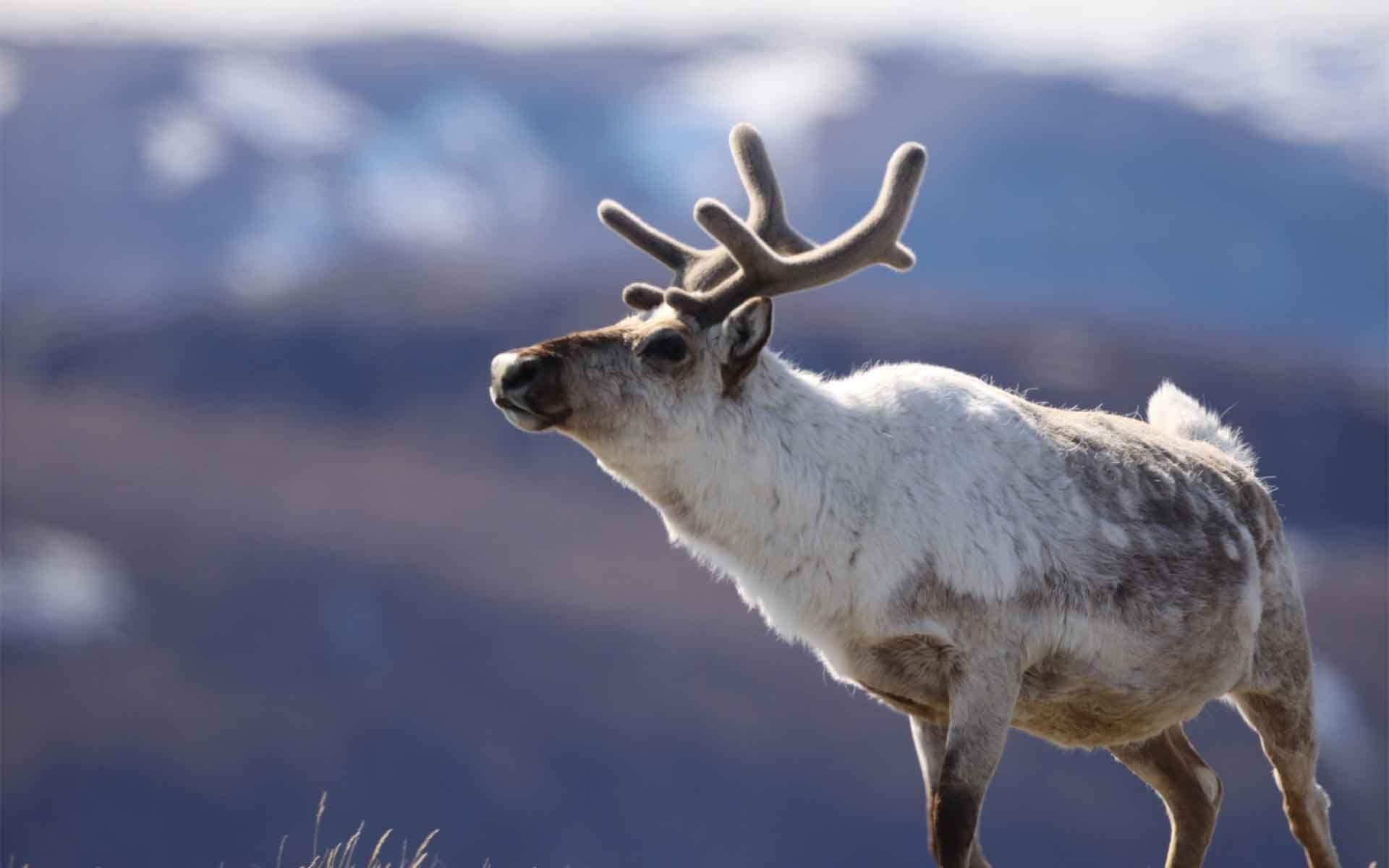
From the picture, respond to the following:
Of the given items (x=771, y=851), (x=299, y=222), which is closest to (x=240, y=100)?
(x=299, y=222)

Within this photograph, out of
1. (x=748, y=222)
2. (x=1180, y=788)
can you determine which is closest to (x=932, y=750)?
(x=1180, y=788)

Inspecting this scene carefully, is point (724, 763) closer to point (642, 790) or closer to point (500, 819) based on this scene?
point (642, 790)

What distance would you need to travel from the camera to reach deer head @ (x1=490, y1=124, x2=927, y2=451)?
20.6 ft

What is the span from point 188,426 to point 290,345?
10.9ft

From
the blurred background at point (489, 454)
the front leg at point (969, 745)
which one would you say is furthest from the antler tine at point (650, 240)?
the blurred background at point (489, 454)

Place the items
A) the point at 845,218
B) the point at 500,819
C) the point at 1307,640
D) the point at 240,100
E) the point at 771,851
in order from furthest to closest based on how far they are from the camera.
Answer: the point at 240,100, the point at 845,218, the point at 500,819, the point at 771,851, the point at 1307,640

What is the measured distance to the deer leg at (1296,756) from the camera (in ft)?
25.8

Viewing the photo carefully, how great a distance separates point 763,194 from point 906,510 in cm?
156

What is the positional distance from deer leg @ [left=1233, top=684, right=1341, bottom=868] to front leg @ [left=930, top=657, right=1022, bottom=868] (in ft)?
5.91

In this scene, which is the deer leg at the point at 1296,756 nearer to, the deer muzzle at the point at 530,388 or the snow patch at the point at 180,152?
the deer muzzle at the point at 530,388

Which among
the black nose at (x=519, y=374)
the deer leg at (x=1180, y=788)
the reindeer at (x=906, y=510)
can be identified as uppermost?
the black nose at (x=519, y=374)

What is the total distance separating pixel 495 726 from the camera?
4516 cm

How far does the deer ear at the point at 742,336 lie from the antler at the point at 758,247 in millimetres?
131

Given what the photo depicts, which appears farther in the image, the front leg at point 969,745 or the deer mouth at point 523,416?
the front leg at point 969,745
